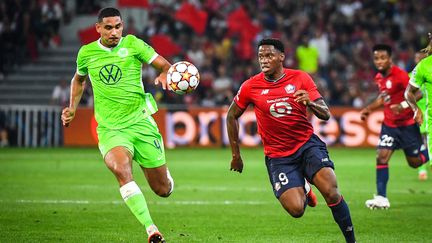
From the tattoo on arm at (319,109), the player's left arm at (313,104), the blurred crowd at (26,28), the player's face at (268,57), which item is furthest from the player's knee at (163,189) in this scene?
the blurred crowd at (26,28)

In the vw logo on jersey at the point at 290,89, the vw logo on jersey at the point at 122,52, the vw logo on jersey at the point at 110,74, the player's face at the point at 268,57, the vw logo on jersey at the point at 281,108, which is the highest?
the player's face at the point at 268,57

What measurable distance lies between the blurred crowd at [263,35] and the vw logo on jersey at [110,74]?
1943 cm

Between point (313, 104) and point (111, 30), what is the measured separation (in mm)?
2837

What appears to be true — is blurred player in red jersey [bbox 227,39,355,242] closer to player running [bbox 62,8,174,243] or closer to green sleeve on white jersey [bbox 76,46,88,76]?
player running [bbox 62,8,174,243]

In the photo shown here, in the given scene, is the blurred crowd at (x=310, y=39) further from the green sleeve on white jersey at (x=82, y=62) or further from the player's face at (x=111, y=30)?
the player's face at (x=111, y=30)

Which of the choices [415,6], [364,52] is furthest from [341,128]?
[415,6]

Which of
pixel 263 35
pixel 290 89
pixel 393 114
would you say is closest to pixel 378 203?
pixel 393 114

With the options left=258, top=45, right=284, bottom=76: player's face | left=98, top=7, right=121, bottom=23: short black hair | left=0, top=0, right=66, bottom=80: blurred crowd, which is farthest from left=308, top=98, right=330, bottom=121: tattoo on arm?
left=0, top=0, right=66, bottom=80: blurred crowd

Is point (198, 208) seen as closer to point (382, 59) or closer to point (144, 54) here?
point (382, 59)

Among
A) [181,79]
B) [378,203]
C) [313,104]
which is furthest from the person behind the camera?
[378,203]

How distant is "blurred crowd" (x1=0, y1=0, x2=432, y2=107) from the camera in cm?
3130

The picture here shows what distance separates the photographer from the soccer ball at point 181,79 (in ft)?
34.4

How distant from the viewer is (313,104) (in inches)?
377

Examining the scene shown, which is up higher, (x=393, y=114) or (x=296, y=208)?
(x=393, y=114)
